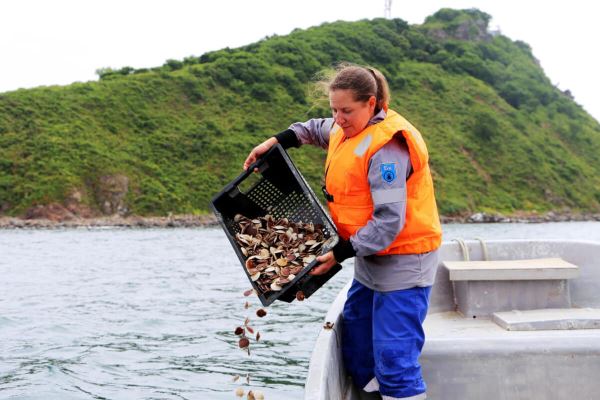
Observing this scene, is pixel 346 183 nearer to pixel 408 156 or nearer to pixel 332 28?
pixel 408 156

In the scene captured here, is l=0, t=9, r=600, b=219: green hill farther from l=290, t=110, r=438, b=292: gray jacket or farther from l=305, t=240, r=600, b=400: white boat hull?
l=290, t=110, r=438, b=292: gray jacket

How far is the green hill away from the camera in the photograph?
186ft

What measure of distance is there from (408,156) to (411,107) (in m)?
78.0

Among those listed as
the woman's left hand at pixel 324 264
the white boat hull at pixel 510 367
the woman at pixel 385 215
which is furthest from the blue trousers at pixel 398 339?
the white boat hull at pixel 510 367

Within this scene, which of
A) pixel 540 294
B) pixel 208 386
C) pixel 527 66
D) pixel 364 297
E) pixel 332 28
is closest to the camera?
pixel 364 297

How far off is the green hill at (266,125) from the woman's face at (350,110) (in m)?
43.8

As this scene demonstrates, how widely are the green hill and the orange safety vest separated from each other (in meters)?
43.7

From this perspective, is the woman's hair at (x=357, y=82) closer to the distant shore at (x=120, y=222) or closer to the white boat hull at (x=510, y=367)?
the white boat hull at (x=510, y=367)

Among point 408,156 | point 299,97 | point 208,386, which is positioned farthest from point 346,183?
point 299,97

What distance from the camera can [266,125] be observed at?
7000 cm

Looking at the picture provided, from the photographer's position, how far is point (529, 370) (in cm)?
387

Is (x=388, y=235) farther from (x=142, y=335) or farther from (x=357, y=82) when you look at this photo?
(x=142, y=335)

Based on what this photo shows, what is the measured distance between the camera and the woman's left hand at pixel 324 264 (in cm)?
317

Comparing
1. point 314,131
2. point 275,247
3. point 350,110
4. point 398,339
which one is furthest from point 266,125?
point 398,339
